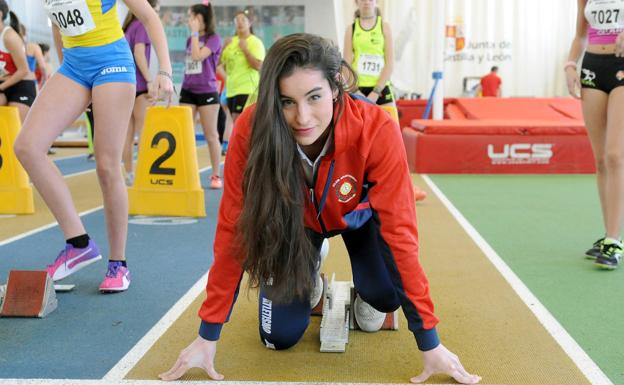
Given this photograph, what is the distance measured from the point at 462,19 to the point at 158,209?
17.7m

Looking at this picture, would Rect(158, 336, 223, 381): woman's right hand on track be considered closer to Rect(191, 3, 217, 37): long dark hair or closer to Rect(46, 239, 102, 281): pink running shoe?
Rect(46, 239, 102, 281): pink running shoe

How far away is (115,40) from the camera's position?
3.11 meters

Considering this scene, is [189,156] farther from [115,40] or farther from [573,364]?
[573,364]

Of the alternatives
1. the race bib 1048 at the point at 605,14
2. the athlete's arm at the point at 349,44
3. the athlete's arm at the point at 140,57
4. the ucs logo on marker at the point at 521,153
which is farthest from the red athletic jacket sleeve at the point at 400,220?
the ucs logo on marker at the point at 521,153

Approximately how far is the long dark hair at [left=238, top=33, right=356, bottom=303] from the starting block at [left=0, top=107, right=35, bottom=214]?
3798 millimetres

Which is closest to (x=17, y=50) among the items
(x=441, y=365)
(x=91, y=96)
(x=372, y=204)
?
(x=91, y=96)

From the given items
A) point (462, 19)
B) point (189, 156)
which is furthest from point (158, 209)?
point (462, 19)

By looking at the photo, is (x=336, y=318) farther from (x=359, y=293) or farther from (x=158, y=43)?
(x=158, y=43)

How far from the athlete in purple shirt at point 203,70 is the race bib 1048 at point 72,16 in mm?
3349

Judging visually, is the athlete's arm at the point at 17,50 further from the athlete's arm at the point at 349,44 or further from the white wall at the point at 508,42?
the white wall at the point at 508,42

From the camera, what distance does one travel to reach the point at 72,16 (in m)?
2.97

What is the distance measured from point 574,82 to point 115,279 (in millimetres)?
2678

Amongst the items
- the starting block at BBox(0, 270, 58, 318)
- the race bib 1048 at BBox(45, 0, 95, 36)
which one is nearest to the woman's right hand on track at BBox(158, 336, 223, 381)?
the starting block at BBox(0, 270, 58, 318)

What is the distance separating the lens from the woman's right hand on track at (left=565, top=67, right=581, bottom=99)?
151 inches
